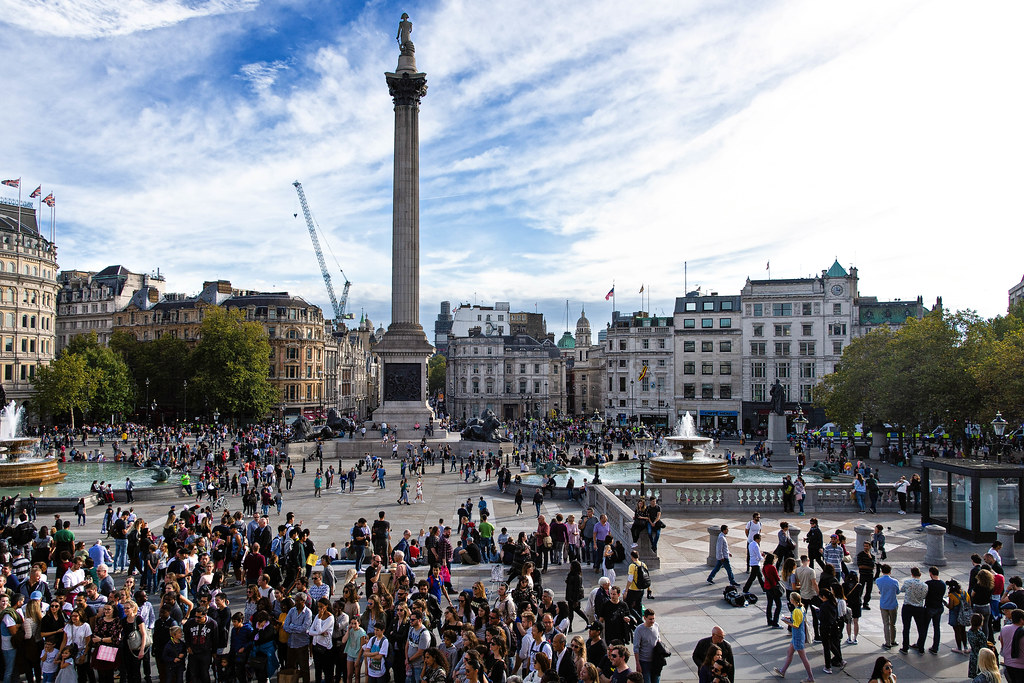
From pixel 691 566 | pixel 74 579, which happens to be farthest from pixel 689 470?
pixel 74 579

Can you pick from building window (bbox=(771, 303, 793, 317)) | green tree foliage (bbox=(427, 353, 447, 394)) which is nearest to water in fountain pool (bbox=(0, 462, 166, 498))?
building window (bbox=(771, 303, 793, 317))

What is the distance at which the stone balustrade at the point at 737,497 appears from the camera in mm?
24859

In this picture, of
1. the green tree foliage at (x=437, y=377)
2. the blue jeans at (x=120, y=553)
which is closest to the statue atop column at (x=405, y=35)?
the blue jeans at (x=120, y=553)

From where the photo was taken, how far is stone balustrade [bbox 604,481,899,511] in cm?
2486

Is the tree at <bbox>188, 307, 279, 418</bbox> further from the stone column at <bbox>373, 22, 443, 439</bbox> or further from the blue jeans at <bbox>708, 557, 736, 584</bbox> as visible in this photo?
the blue jeans at <bbox>708, 557, 736, 584</bbox>

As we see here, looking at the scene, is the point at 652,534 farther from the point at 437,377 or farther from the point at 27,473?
the point at 437,377

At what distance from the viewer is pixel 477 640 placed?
9297mm

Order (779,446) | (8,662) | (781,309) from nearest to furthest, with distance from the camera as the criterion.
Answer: (8,662) < (779,446) < (781,309)

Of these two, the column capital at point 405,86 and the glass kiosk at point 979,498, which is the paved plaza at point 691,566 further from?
the column capital at point 405,86

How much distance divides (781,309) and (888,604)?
6393 cm

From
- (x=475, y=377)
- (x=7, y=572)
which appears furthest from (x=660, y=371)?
(x=7, y=572)

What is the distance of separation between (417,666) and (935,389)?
4117 centimetres

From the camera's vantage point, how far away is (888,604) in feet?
40.0

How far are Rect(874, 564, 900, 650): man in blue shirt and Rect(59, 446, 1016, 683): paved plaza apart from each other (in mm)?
279
